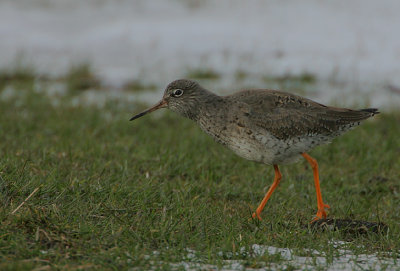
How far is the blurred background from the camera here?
11.4m

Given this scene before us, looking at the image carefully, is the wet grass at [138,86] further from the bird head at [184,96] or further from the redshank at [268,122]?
the redshank at [268,122]

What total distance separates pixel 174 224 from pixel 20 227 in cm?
129

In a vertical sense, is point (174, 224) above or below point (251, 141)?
below

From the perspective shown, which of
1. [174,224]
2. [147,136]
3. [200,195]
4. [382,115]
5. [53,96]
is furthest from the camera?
[53,96]

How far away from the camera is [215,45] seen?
12820mm

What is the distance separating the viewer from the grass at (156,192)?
4281 mm

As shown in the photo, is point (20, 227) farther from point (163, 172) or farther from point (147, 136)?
point (147, 136)

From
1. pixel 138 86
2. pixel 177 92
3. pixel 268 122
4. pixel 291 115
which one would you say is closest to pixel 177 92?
pixel 177 92

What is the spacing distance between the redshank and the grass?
0.65m

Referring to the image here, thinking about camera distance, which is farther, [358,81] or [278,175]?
[358,81]

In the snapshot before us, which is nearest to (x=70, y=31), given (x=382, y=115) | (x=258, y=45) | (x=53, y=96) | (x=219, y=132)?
(x=53, y=96)

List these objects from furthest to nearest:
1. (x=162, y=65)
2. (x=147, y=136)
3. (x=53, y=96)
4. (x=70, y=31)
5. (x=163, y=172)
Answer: (x=70, y=31)
(x=162, y=65)
(x=53, y=96)
(x=147, y=136)
(x=163, y=172)

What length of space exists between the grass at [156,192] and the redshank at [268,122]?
65 centimetres

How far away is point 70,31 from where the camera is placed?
13.7 metres
